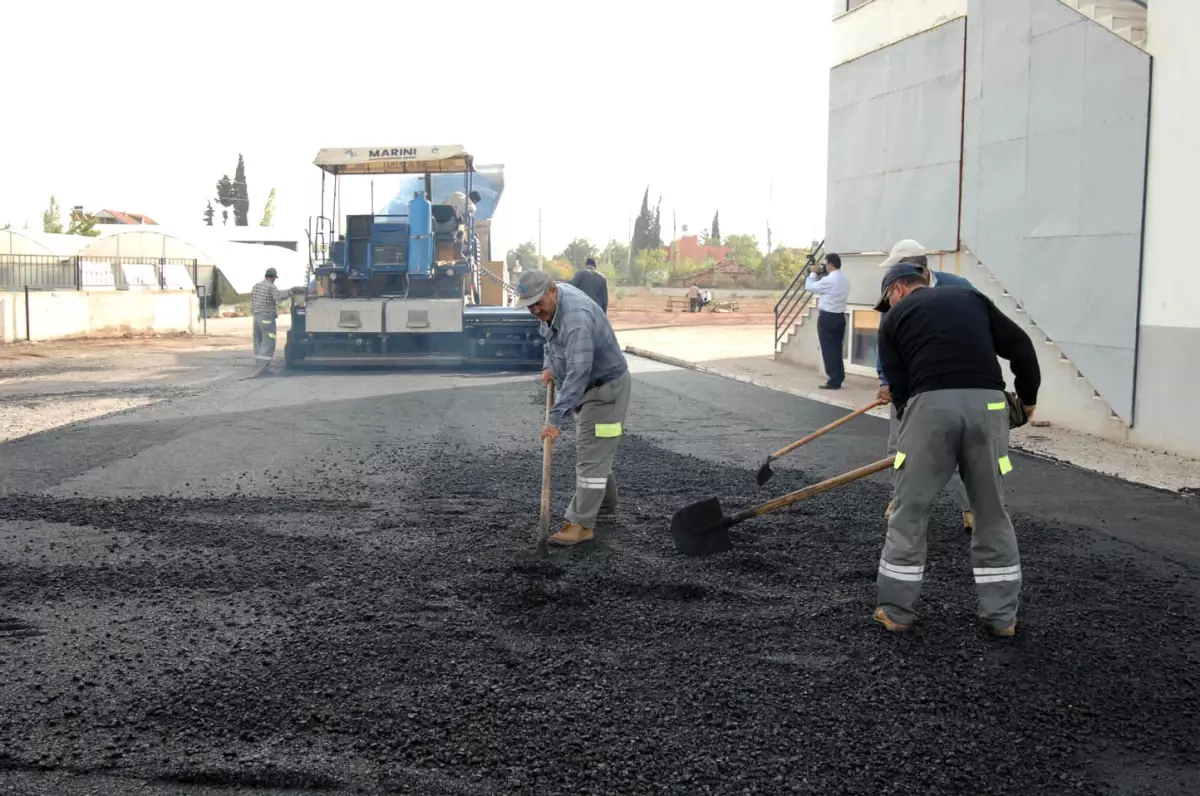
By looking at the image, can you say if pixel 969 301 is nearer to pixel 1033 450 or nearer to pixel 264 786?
pixel 264 786

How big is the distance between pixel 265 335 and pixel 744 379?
778 cm

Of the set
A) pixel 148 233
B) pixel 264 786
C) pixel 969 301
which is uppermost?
pixel 148 233

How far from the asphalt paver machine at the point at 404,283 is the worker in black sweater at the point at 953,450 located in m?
12.4

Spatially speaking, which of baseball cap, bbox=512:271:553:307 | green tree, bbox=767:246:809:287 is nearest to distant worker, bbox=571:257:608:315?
baseball cap, bbox=512:271:553:307

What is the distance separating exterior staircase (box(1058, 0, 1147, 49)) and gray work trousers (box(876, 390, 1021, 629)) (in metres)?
7.06

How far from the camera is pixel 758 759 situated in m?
3.43

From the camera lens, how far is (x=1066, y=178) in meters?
10.7

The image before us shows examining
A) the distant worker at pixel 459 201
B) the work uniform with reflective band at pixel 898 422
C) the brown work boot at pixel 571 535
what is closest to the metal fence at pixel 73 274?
the distant worker at pixel 459 201

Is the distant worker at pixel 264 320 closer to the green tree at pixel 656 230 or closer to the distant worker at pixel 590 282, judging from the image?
the distant worker at pixel 590 282

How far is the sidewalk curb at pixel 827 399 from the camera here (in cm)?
808

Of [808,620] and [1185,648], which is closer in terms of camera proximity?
[1185,648]

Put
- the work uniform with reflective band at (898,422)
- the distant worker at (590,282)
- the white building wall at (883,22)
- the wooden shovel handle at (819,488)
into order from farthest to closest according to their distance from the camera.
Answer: the distant worker at (590,282)
the white building wall at (883,22)
the work uniform with reflective band at (898,422)
the wooden shovel handle at (819,488)

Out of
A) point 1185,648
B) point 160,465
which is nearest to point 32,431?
point 160,465

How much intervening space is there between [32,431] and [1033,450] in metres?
9.61
